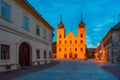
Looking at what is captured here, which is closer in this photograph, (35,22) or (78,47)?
(35,22)

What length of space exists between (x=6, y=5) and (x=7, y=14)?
2.69 ft

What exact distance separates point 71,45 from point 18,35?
86.6m

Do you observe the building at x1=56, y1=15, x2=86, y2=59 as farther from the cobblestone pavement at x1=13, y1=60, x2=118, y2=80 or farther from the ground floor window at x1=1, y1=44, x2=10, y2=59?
the ground floor window at x1=1, y1=44, x2=10, y2=59

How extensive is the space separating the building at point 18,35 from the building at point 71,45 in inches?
2957

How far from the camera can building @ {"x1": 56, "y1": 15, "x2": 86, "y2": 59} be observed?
107812 mm

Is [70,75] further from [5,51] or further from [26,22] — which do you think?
[26,22]

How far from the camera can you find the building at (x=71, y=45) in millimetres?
107812

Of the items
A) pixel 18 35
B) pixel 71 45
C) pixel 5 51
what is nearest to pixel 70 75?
pixel 5 51

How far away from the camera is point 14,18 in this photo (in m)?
22.2

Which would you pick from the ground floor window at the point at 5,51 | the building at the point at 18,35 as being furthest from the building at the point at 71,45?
the ground floor window at the point at 5,51

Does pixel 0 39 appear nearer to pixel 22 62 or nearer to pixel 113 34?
pixel 22 62

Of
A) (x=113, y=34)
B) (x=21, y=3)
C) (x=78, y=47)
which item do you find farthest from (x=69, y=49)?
(x=21, y=3)

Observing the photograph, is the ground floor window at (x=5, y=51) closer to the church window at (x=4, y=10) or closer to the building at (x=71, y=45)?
the church window at (x=4, y=10)

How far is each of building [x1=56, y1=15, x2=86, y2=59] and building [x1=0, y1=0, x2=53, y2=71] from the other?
75112mm
